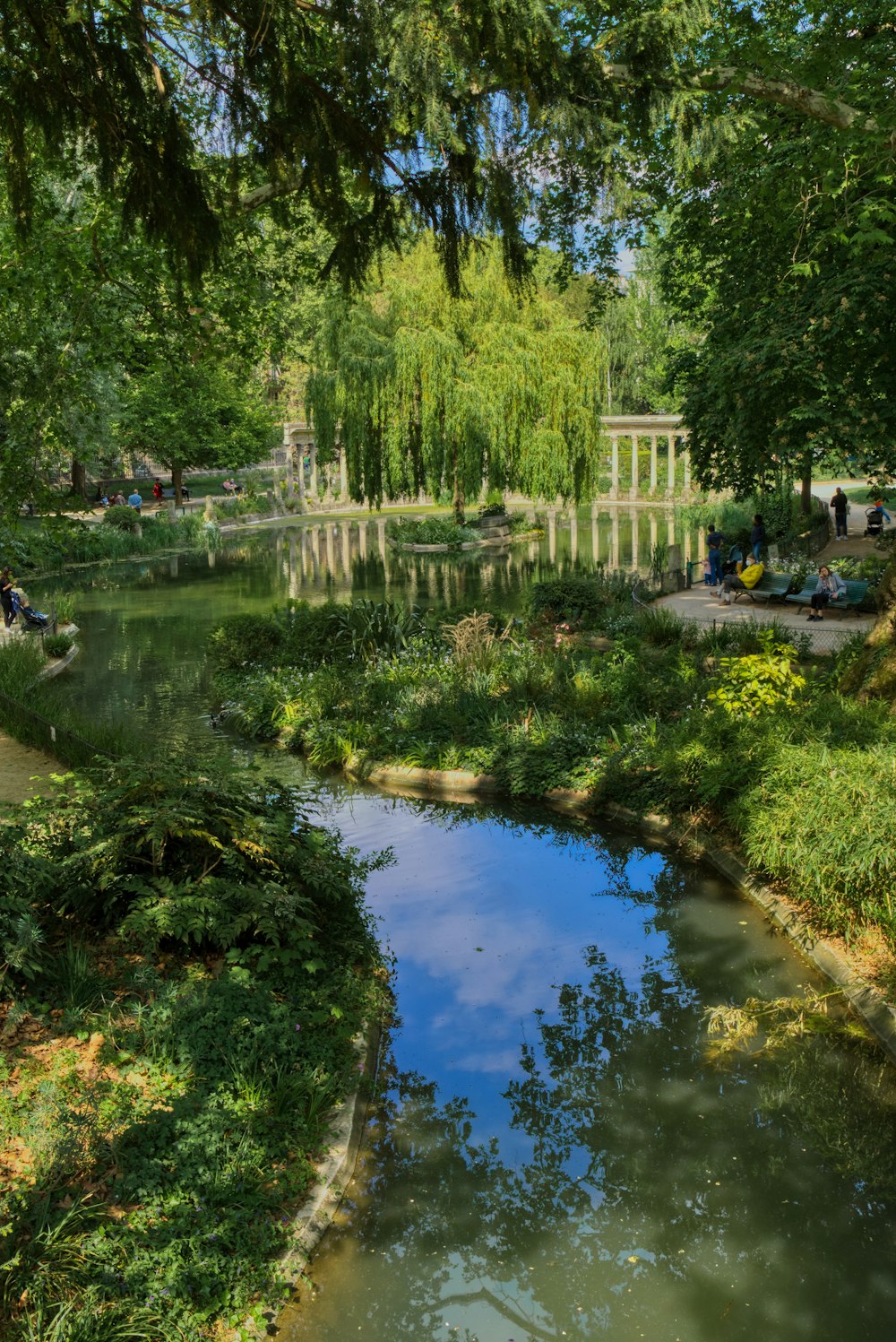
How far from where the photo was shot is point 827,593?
17703 millimetres

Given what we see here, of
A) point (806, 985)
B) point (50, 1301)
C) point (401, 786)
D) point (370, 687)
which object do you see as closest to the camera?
point (50, 1301)

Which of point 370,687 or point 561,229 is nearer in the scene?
point 561,229

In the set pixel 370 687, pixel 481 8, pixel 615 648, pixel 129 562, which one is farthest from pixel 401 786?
pixel 129 562

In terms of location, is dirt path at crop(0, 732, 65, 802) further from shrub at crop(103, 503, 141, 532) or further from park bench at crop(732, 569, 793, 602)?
shrub at crop(103, 503, 141, 532)

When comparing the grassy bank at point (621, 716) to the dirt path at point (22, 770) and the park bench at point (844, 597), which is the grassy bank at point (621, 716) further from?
the dirt path at point (22, 770)

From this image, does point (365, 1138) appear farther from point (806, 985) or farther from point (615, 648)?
point (615, 648)

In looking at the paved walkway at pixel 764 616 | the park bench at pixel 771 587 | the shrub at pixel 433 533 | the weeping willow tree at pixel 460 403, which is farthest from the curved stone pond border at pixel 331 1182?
the shrub at pixel 433 533

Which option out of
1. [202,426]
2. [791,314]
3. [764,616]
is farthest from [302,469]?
[791,314]

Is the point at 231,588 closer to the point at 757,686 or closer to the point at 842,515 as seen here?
the point at 842,515

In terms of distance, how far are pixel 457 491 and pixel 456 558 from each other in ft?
6.67

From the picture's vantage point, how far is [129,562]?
3488cm

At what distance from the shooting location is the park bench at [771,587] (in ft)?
63.0

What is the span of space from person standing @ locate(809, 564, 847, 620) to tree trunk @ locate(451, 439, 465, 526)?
A: 15.0m

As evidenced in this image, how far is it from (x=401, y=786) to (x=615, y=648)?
405 cm
